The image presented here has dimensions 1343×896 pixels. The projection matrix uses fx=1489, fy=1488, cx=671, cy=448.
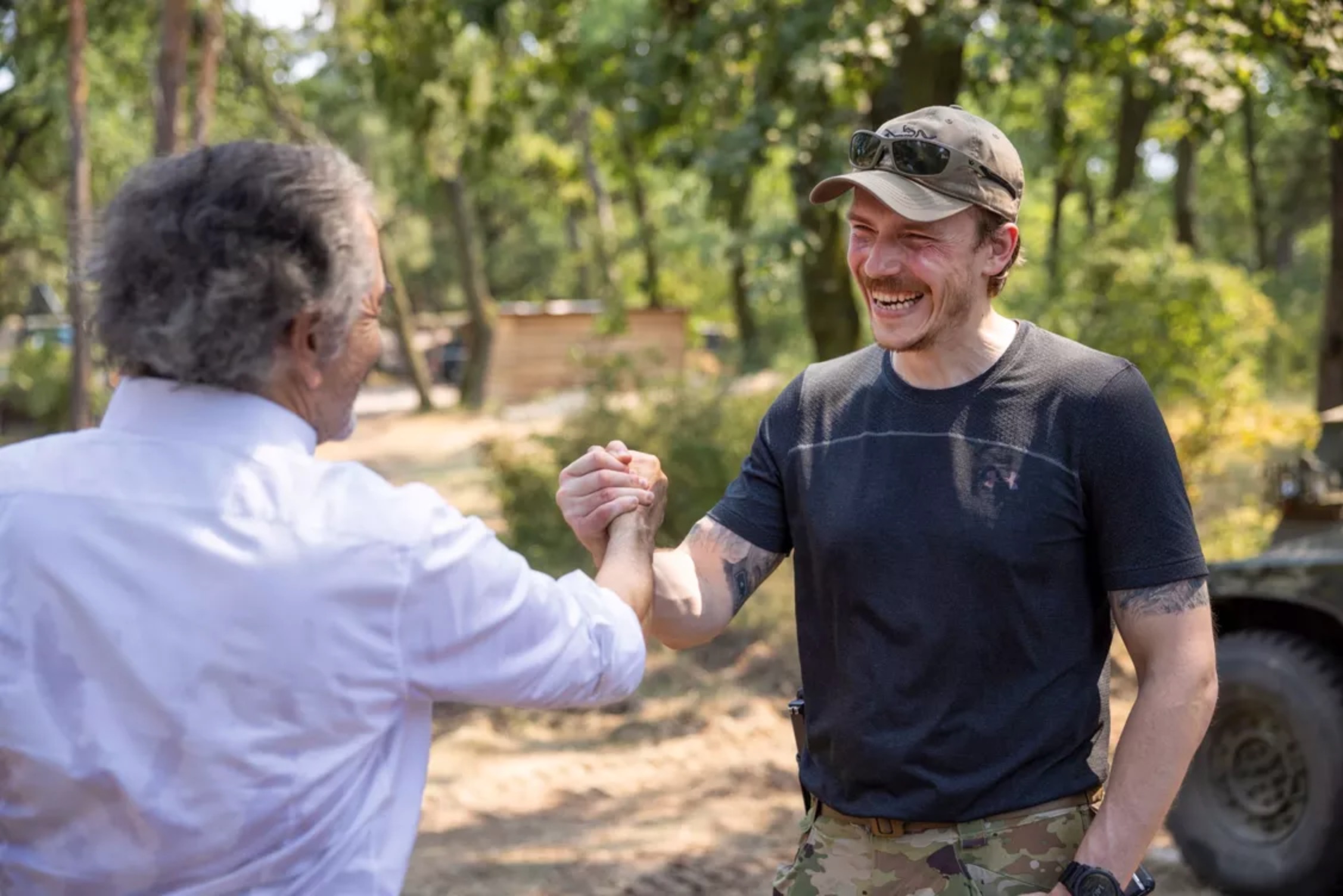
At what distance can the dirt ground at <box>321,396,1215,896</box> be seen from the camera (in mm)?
6109

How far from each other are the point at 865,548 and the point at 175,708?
1.25 m

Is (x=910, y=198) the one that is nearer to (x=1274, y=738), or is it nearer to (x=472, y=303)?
(x=1274, y=738)

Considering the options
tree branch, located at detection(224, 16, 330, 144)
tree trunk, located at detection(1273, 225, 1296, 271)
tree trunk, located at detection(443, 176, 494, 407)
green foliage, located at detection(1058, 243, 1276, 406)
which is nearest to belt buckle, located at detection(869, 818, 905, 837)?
green foliage, located at detection(1058, 243, 1276, 406)

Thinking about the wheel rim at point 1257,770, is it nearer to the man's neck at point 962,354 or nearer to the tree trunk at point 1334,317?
the man's neck at point 962,354

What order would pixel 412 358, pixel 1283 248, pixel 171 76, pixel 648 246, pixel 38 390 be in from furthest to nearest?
pixel 1283 248
pixel 648 246
pixel 412 358
pixel 38 390
pixel 171 76

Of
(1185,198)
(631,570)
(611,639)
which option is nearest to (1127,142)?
(1185,198)

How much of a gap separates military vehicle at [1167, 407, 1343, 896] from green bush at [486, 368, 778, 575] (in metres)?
5.51

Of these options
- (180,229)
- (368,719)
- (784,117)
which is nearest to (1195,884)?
(368,719)

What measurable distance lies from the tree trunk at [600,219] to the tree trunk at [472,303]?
245 centimetres

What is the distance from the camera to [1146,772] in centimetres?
240

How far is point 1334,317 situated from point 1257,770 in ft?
21.1

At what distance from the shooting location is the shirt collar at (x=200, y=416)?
1854mm

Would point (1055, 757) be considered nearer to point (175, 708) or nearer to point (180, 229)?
point (175, 708)

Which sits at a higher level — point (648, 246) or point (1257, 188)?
point (1257, 188)
